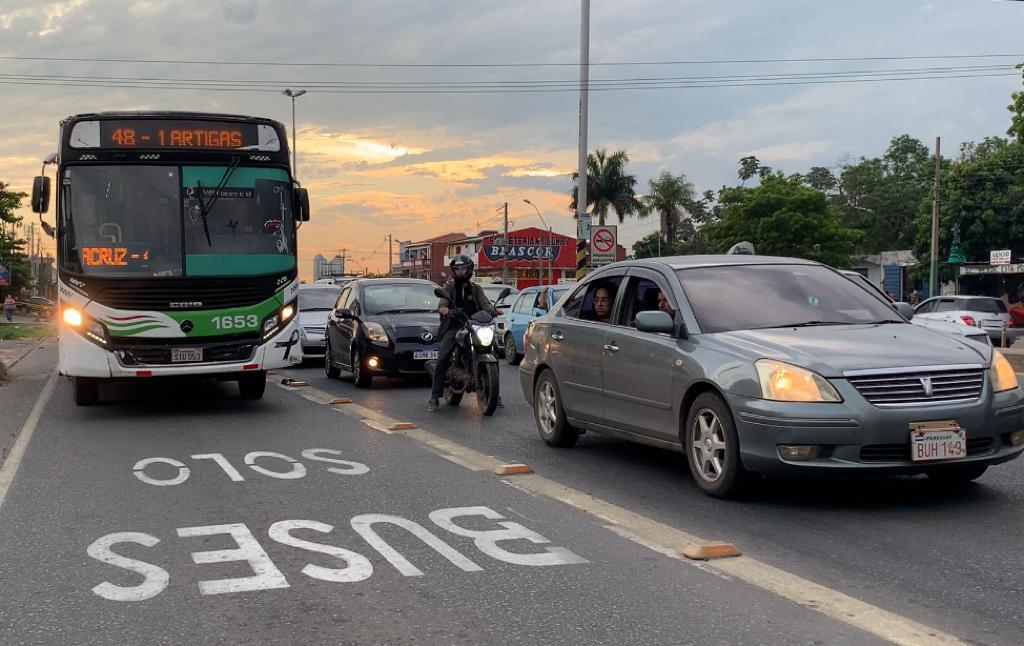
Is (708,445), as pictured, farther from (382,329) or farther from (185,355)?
(382,329)

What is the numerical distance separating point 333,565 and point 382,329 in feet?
32.4

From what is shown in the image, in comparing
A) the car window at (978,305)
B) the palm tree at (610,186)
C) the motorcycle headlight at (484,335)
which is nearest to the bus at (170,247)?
the motorcycle headlight at (484,335)

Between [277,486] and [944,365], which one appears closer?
[944,365]

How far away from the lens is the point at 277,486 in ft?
25.3

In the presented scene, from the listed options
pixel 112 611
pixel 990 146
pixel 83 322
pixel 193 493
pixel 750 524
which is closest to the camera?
pixel 112 611

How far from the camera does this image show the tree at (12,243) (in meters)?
54.9

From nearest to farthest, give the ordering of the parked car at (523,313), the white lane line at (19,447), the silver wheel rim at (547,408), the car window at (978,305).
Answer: the white lane line at (19,447) → the silver wheel rim at (547,408) → the parked car at (523,313) → the car window at (978,305)

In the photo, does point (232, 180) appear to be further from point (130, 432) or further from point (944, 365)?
point (944, 365)

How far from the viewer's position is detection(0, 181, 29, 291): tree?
180ft

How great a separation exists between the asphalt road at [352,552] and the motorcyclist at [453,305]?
2251 millimetres

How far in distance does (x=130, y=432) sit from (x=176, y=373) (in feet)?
4.34

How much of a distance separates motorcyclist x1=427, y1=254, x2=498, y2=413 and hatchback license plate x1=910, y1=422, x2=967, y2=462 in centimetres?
648

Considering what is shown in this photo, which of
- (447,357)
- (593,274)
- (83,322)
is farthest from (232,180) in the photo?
(593,274)

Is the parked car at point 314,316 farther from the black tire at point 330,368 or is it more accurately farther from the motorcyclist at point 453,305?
the motorcyclist at point 453,305
